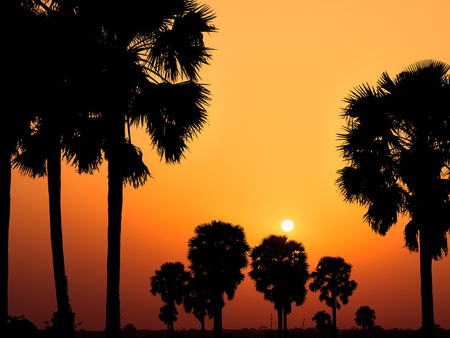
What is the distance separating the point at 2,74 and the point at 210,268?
32.4 meters

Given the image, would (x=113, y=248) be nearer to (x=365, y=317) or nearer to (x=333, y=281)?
(x=333, y=281)

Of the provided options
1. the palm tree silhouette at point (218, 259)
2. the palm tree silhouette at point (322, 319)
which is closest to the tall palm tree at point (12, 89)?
the palm tree silhouette at point (218, 259)

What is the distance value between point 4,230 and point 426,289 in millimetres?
12339

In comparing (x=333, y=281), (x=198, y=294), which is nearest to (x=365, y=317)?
(x=333, y=281)

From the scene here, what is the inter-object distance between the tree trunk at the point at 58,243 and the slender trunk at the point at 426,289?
11358 mm

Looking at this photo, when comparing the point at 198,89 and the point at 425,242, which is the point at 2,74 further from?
the point at 425,242

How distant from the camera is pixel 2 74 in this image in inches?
383

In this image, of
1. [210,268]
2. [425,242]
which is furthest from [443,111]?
[210,268]

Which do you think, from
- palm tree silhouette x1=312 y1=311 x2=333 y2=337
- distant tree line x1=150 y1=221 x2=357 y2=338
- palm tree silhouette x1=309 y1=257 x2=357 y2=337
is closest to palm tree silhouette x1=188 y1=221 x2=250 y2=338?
distant tree line x1=150 y1=221 x2=357 y2=338

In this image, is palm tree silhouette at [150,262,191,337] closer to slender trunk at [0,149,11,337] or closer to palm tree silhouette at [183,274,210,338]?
palm tree silhouette at [183,274,210,338]

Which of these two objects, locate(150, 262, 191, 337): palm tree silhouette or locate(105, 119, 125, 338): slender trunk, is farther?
locate(150, 262, 191, 337): palm tree silhouette

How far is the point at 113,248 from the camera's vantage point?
12.3 metres

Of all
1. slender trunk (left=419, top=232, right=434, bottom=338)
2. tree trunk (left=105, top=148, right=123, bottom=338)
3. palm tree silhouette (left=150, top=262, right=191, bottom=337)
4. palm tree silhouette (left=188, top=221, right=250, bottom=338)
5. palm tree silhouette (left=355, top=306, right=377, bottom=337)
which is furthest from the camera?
palm tree silhouette (left=355, top=306, right=377, bottom=337)

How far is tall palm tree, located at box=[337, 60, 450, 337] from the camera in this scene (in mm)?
15109
